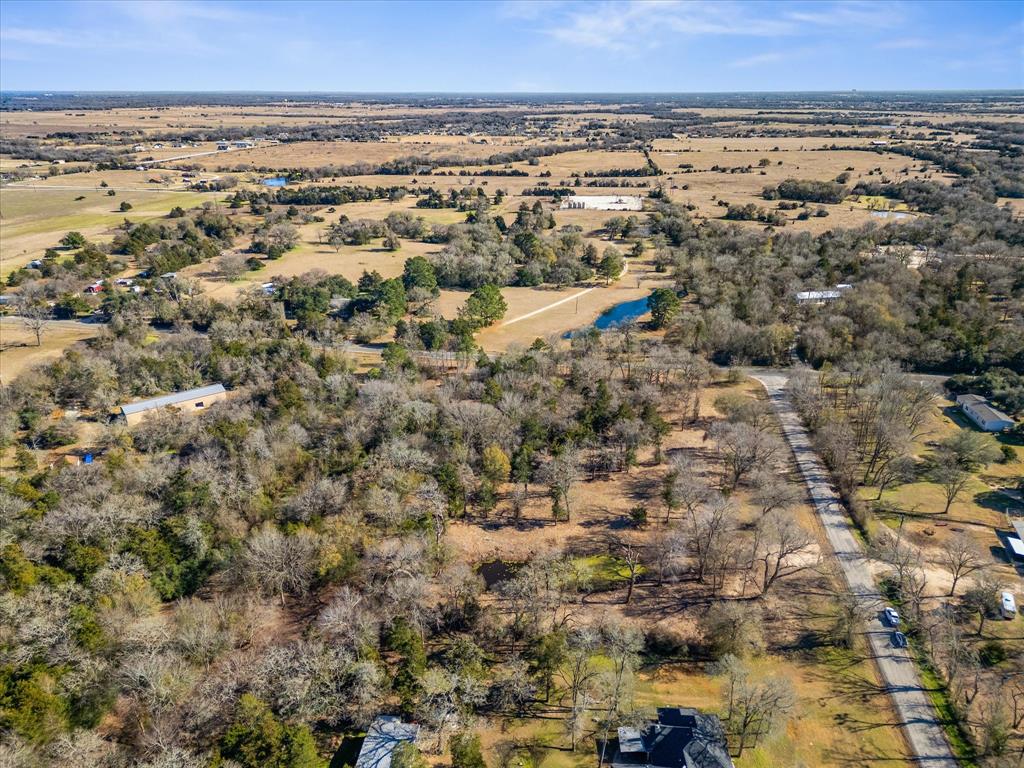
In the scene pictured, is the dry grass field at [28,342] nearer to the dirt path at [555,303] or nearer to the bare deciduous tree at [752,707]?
the dirt path at [555,303]

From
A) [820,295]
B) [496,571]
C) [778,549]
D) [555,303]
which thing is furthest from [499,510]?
[820,295]

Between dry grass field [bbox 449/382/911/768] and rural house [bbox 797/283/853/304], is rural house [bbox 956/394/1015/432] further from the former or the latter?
dry grass field [bbox 449/382/911/768]

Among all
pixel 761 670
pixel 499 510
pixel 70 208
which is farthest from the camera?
pixel 70 208

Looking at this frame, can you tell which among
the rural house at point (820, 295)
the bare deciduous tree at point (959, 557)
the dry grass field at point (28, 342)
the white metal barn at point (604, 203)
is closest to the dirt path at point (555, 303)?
the rural house at point (820, 295)

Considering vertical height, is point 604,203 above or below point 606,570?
above

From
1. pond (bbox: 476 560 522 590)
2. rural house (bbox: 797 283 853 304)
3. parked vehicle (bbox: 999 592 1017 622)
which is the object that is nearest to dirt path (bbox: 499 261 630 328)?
rural house (bbox: 797 283 853 304)

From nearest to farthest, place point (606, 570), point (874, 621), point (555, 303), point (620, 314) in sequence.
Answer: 1. point (874, 621)
2. point (606, 570)
3. point (620, 314)
4. point (555, 303)

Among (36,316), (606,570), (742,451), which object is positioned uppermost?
(36,316)

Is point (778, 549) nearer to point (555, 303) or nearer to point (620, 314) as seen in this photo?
point (620, 314)
